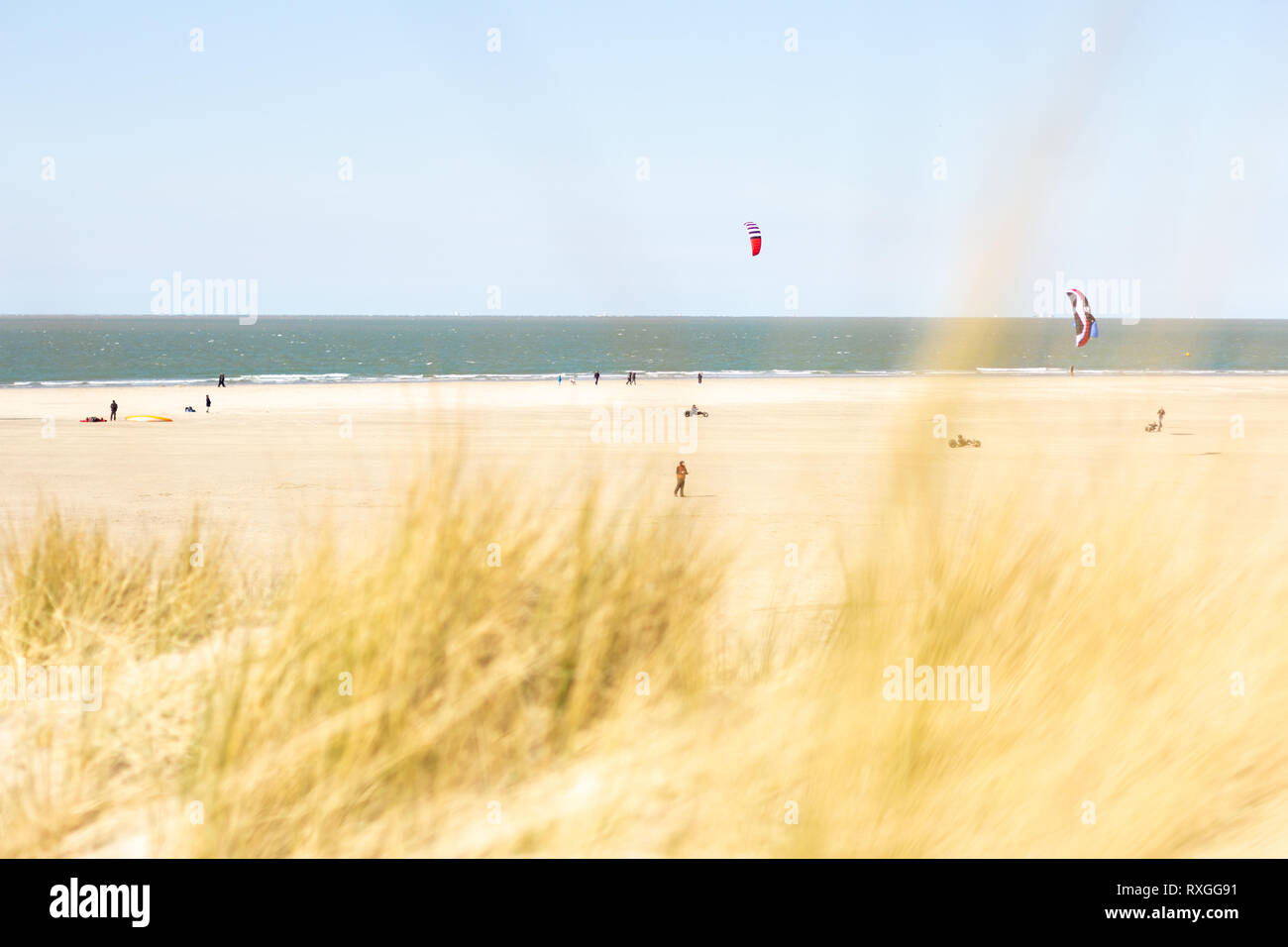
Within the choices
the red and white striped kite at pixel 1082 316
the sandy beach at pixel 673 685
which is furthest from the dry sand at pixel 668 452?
the red and white striped kite at pixel 1082 316

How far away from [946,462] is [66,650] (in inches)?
166

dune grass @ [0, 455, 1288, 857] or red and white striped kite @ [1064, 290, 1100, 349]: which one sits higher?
red and white striped kite @ [1064, 290, 1100, 349]

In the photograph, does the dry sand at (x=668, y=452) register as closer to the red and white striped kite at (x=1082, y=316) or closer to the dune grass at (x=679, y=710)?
the dune grass at (x=679, y=710)

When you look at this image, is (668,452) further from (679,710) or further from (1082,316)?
(679,710)

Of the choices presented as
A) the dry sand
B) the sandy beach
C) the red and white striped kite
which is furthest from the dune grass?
the red and white striped kite

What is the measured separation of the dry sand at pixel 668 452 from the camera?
5755 millimetres

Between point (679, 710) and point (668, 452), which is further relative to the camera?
point (668, 452)

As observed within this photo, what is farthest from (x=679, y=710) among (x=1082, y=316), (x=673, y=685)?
(x=1082, y=316)

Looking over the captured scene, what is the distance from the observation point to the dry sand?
18.9 ft

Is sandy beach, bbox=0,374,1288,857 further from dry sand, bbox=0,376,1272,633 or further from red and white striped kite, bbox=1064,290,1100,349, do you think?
red and white striped kite, bbox=1064,290,1100,349

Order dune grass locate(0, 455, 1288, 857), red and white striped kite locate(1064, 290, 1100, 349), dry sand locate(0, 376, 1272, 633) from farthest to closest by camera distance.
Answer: red and white striped kite locate(1064, 290, 1100, 349)
dry sand locate(0, 376, 1272, 633)
dune grass locate(0, 455, 1288, 857)

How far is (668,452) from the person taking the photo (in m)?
25.9

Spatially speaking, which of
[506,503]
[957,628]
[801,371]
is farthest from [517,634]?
[801,371]
